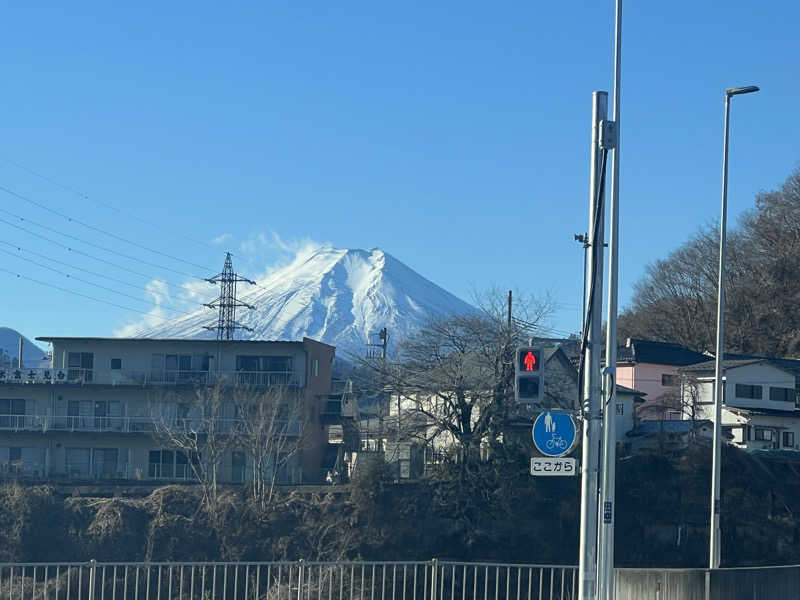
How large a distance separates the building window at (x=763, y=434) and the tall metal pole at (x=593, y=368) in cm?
4622

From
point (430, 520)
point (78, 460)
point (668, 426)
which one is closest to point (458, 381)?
point (430, 520)

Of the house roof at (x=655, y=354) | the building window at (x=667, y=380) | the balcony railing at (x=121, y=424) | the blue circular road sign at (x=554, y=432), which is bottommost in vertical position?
the balcony railing at (x=121, y=424)

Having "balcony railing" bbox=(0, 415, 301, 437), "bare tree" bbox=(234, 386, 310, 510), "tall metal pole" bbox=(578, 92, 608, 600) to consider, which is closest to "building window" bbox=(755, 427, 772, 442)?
"bare tree" bbox=(234, 386, 310, 510)

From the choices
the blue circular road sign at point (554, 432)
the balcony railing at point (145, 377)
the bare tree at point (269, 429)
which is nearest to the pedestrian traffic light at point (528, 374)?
the blue circular road sign at point (554, 432)

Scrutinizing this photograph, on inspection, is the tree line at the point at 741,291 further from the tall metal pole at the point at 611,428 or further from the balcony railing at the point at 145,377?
the tall metal pole at the point at 611,428

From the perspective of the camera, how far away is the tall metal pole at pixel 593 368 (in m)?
13.9

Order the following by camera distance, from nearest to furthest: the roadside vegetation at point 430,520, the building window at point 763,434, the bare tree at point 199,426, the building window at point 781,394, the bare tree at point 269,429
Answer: the roadside vegetation at point 430,520, the bare tree at point 269,429, the bare tree at point 199,426, the building window at point 763,434, the building window at point 781,394

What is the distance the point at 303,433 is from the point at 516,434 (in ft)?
41.5

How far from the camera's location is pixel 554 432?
1429 cm

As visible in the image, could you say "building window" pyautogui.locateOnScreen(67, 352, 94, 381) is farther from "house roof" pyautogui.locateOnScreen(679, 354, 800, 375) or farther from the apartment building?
"house roof" pyautogui.locateOnScreen(679, 354, 800, 375)

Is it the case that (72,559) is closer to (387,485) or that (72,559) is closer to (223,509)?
(223,509)

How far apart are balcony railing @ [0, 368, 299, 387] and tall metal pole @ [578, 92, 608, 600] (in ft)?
147

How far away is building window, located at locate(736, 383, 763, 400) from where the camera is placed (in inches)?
2312

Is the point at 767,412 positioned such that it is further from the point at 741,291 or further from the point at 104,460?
the point at 104,460
